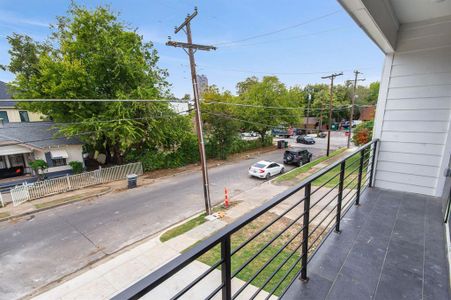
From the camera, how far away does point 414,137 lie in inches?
129

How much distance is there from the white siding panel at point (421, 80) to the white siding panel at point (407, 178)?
141 cm

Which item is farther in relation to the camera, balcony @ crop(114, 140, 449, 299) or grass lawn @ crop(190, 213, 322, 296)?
grass lawn @ crop(190, 213, 322, 296)

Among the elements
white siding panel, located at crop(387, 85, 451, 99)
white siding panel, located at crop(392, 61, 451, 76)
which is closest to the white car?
white siding panel, located at crop(387, 85, 451, 99)

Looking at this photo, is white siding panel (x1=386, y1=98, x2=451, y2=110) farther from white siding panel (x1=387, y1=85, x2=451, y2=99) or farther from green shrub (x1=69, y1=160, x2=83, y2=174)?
green shrub (x1=69, y1=160, x2=83, y2=174)

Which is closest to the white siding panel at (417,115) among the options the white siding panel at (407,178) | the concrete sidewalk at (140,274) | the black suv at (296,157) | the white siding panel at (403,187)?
the white siding panel at (407,178)

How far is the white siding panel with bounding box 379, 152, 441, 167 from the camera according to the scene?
10.4ft

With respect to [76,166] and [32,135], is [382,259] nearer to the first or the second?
[76,166]

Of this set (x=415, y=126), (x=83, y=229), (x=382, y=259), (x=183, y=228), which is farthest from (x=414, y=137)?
(x=83, y=229)

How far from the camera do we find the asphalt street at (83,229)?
4955 millimetres

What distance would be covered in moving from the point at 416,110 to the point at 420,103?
11 centimetres

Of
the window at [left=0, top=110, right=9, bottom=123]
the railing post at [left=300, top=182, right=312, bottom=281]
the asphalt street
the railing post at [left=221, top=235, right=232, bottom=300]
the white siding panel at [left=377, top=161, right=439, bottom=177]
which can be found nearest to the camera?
the railing post at [left=221, top=235, right=232, bottom=300]

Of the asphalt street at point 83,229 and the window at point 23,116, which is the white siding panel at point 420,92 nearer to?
the asphalt street at point 83,229

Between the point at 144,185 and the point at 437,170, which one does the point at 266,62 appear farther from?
the point at 437,170

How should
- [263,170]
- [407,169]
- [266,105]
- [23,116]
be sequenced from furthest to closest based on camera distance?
[266,105] → [23,116] → [263,170] → [407,169]
